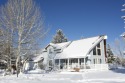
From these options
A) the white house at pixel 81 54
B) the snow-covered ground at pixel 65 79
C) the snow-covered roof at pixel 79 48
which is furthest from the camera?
the snow-covered roof at pixel 79 48

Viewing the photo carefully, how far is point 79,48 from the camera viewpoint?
43.1 metres

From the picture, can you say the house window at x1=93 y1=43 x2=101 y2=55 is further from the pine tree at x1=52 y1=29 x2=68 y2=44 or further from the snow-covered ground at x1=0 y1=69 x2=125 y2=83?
the pine tree at x1=52 y1=29 x2=68 y2=44

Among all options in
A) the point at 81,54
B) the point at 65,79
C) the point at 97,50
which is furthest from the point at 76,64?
the point at 65,79

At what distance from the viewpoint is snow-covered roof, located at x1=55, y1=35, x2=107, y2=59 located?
1584 inches

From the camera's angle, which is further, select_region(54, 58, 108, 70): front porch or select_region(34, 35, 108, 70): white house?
select_region(34, 35, 108, 70): white house

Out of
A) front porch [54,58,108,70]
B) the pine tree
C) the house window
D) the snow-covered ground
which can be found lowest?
the snow-covered ground

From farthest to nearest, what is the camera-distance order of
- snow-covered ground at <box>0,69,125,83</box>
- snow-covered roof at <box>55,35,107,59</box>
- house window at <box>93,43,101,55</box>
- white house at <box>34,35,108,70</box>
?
house window at <box>93,43,101,55</box> < snow-covered roof at <box>55,35,107,59</box> < white house at <box>34,35,108,70</box> < snow-covered ground at <box>0,69,125,83</box>

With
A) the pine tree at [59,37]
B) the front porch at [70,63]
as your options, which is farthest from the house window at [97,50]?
the pine tree at [59,37]

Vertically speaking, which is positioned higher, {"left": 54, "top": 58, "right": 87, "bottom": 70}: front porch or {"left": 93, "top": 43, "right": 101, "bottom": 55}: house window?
{"left": 93, "top": 43, "right": 101, "bottom": 55}: house window

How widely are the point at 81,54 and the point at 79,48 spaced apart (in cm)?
349

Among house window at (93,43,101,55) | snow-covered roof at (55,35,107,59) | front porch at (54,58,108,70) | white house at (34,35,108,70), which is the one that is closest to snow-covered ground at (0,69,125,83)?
front porch at (54,58,108,70)

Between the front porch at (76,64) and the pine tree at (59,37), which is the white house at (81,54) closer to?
the front porch at (76,64)

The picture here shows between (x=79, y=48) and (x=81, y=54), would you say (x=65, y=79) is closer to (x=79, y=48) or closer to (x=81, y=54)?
(x=81, y=54)

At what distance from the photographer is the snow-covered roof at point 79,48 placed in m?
40.2
